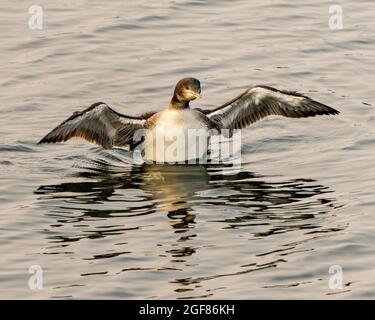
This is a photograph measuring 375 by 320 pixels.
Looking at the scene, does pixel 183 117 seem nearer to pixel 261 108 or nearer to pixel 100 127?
pixel 100 127

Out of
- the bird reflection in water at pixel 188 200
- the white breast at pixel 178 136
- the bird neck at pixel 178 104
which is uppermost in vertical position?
the bird neck at pixel 178 104

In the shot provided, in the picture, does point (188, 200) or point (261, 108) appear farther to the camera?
point (261, 108)

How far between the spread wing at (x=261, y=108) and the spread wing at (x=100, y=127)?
115cm

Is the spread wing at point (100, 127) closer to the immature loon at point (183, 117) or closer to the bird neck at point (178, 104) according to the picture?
the immature loon at point (183, 117)

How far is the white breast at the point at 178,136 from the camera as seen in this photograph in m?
15.9

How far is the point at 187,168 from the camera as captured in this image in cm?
1609

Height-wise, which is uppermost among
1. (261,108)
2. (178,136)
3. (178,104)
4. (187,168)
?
(178,104)

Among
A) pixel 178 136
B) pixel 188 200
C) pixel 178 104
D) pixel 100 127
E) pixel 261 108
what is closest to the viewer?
pixel 188 200

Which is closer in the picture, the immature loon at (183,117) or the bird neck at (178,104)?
the immature loon at (183,117)

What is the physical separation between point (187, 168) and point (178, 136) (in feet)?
1.60

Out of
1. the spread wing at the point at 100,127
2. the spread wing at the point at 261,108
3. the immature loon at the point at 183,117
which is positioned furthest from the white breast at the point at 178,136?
the spread wing at the point at 261,108

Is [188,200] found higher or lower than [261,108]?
lower

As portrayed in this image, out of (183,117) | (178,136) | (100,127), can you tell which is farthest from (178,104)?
(100,127)

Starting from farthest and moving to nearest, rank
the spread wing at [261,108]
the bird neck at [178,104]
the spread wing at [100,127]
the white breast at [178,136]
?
the spread wing at [261,108] → the bird neck at [178,104] → the white breast at [178,136] → the spread wing at [100,127]
